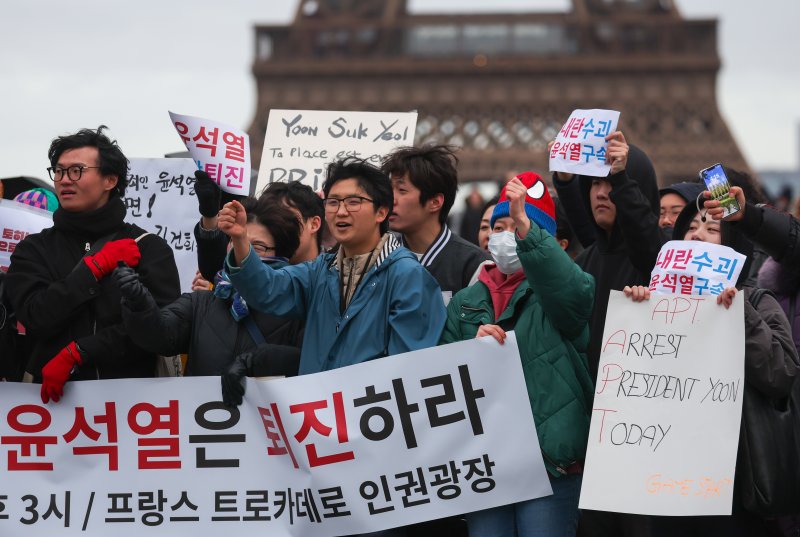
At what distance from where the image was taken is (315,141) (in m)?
11.1

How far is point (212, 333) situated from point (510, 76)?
148ft

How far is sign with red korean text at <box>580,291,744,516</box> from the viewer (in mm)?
6805

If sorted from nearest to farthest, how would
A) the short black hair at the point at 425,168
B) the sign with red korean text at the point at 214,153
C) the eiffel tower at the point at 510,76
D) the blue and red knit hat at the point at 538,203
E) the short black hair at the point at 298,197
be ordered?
the blue and red knit hat at the point at 538,203
the sign with red korean text at the point at 214,153
the short black hair at the point at 425,168
the short black hair at the point at 298,197
the eiffel tower at the point at 510,76

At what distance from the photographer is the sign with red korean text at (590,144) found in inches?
298

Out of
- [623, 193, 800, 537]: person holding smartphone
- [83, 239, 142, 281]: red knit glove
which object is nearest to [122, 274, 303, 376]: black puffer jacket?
[83, 239, 142, 281]: red knit glove

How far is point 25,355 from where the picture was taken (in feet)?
→ 26.5

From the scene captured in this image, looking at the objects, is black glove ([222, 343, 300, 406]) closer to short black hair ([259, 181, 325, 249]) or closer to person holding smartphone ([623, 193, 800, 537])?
short black hair ([259, 181, 325, 249])

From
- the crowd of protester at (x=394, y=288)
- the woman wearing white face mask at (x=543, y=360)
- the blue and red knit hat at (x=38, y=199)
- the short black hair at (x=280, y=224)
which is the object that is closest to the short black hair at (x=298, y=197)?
the short black hair at (x=280, y=224)

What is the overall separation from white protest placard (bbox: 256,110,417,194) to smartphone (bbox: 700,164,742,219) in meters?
3.96

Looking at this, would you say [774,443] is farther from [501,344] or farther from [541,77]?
[541,77]

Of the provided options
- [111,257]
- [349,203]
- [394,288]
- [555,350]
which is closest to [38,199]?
[111,257]

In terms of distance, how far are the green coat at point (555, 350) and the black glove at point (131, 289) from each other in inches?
64.2

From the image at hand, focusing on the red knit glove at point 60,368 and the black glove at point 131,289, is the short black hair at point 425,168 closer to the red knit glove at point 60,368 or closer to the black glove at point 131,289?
the black glove at point 131,289

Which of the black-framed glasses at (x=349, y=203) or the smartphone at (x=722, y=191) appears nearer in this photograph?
the smartphone at (x=722, y=191)
